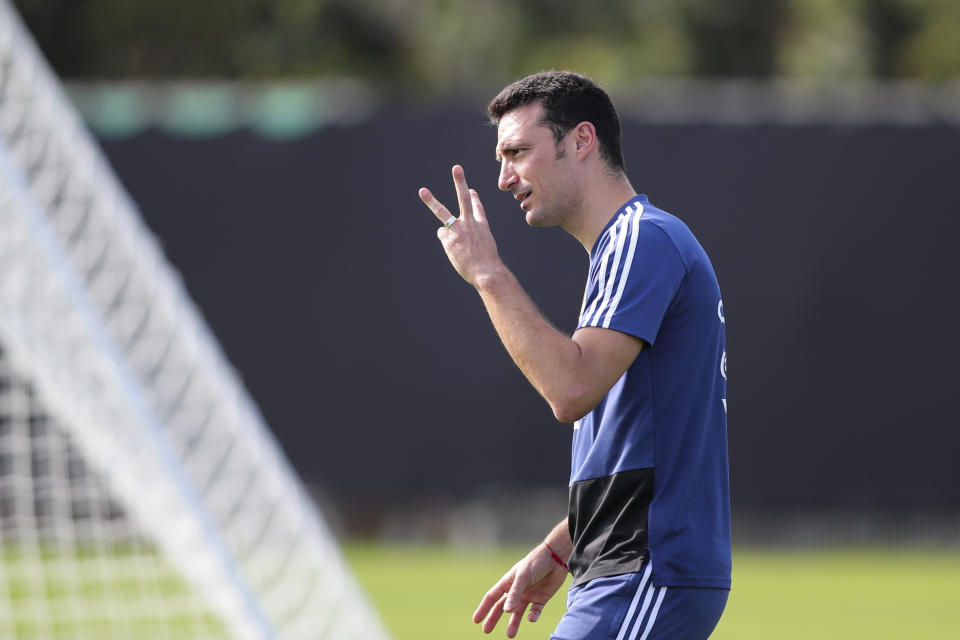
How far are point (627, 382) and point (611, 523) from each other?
0.91 feet

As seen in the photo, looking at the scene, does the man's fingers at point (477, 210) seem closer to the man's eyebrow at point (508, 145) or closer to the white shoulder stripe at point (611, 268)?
the man's eyebrow at point (508, 145)

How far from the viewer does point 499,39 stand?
21.5 metres

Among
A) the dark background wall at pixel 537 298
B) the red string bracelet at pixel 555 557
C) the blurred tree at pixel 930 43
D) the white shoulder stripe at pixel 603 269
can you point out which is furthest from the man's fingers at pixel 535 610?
the blurred tree at pixel 930 43

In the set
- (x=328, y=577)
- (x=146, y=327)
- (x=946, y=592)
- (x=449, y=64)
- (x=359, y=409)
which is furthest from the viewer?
(x=449, y=64)

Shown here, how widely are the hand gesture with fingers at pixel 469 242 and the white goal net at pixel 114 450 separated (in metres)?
2.31

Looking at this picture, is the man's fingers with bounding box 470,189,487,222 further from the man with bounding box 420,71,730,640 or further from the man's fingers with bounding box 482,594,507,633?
the man's fingers with bounding box 482,594,507,633

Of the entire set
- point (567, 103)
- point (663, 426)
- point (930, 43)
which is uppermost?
point (930, 43)

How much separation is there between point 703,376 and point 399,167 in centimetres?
853

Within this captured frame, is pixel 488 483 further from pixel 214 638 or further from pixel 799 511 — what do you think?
pixel 214 638

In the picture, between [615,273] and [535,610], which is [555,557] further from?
[615,273]

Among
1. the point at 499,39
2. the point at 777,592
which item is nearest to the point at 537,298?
the point at 777,592

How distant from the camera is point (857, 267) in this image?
37.2 feet

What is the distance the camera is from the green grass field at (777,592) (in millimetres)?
8125

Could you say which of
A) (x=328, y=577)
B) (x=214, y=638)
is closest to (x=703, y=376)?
(x=328, y=577)
